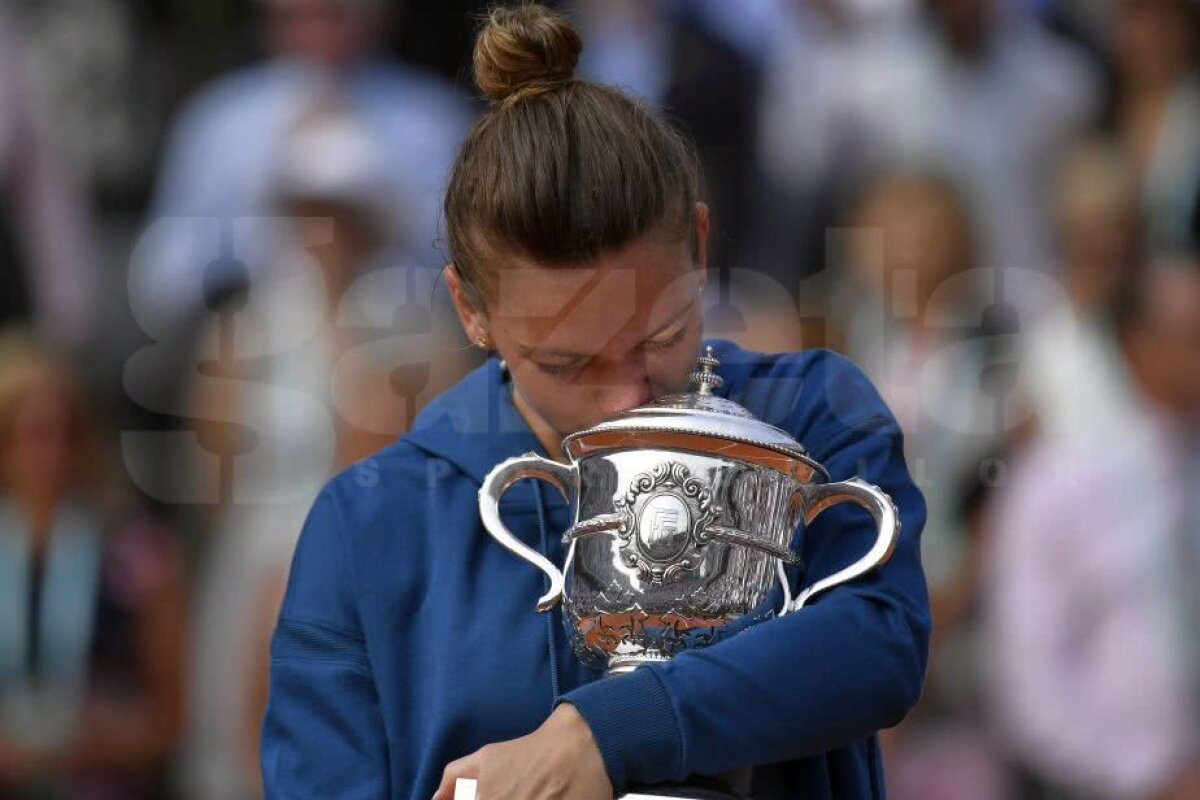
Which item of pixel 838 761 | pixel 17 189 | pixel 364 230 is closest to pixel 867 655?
pixel 838 761

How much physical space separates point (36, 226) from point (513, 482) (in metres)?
2.16

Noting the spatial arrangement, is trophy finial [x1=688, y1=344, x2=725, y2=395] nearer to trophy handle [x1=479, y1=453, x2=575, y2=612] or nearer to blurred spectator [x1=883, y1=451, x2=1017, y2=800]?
trophy handle [x1=479, y1=453, x2=575, y2=612]

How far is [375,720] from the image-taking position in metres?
1.33

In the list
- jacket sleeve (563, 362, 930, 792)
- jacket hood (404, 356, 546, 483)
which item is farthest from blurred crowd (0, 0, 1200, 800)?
jacket sleeve (563, 362, 930, 792)

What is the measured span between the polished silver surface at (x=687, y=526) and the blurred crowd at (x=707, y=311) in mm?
1687

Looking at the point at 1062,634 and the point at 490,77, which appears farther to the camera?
the point at 1062,634

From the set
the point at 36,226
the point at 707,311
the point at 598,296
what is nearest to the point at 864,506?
the point at 598,296

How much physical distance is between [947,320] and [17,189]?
62.1 inches

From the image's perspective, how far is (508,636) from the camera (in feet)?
4.30

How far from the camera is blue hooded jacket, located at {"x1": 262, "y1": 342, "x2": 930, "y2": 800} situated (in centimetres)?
118

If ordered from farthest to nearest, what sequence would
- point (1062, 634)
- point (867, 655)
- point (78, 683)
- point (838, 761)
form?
1. point (78, 683)
2. point (1062, 634)
3. point (838, 761)
4. point (867, 655)

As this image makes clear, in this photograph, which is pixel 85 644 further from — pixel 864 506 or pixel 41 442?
pixel 864 506

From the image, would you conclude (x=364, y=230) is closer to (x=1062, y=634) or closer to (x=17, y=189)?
(x=17, y=189)

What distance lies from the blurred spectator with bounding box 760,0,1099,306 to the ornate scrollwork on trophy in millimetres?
Answer: 1851
